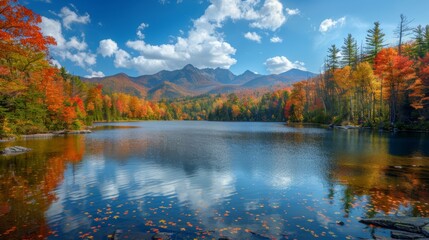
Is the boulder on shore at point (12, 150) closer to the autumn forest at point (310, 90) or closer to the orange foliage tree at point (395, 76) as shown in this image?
the autumn forest at point (310, 90)

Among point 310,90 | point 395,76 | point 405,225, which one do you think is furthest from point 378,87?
point 405,225

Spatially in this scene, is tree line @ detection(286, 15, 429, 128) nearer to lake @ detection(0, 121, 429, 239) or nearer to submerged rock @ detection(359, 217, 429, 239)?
lake @ detection(0, 121, 429, 239)

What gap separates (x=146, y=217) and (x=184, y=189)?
4.15 m

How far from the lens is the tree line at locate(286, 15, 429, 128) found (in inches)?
1914

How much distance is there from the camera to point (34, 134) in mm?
44531

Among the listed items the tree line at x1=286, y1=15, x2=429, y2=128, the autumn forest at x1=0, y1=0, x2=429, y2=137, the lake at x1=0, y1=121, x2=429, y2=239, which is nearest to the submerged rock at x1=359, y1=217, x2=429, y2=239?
the lake at x1=0, y1=121, x2=429, y2=239

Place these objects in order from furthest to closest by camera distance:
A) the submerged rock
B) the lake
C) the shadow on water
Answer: the lake, the shadow on water, the submerged rock

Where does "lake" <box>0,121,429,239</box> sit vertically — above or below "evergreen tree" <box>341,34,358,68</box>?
below

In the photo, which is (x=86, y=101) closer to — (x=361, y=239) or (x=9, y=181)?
(x=9, y=181)

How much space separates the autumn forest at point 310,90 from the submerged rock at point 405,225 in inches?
822

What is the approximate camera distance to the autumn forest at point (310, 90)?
1800 centimetres

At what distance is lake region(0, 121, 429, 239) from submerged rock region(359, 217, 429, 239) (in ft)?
1.72

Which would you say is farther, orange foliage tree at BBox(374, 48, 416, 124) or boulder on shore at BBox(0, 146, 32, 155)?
orange foliage tree at BBox(374, 48, 416, 124)

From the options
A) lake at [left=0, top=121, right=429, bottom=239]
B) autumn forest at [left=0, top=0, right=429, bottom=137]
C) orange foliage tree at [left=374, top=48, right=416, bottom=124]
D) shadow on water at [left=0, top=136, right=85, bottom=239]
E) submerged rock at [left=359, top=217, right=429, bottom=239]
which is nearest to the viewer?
submerged rock at [left=359, top=217, right=429, bottom=239]
